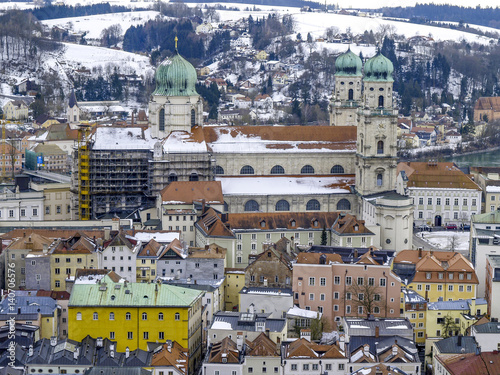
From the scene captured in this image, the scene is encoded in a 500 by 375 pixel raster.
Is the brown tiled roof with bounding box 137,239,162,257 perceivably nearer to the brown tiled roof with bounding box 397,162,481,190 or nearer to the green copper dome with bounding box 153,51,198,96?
the green copper dome with bounding box 153,51,198,96

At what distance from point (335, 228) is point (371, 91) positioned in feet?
39.2

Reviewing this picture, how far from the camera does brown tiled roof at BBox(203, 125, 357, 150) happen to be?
7650cm

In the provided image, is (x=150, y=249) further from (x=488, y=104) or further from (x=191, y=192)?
(x=488, y=104)

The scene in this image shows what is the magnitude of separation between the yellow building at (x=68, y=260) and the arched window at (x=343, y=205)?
2047cm

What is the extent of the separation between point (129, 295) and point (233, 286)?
838 centimetres

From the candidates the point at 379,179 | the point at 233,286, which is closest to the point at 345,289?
the point at 233,286

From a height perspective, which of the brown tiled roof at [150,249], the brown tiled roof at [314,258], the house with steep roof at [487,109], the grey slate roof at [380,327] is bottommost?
the house with steep roof at [487,109]

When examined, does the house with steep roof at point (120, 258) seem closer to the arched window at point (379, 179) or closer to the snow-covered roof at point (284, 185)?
the snow-covered roof at point (284, 185)

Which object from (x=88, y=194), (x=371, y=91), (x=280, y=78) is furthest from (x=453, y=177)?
(x=280, y=78)

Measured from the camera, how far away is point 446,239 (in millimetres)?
77812

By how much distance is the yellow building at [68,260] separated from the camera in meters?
58.8

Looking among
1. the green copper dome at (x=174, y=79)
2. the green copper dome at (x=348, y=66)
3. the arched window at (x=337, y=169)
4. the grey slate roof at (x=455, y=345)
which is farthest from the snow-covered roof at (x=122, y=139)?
the grey slate roof at (x=455, y=345)

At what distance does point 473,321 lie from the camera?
178ft

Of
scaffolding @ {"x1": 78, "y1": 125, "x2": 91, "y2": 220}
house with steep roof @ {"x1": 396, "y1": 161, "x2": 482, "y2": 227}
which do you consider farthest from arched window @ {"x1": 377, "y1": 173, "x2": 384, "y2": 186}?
scaffolding @ {"x1": 78, "y1": 125, "x2": 91, "y2": 220}
